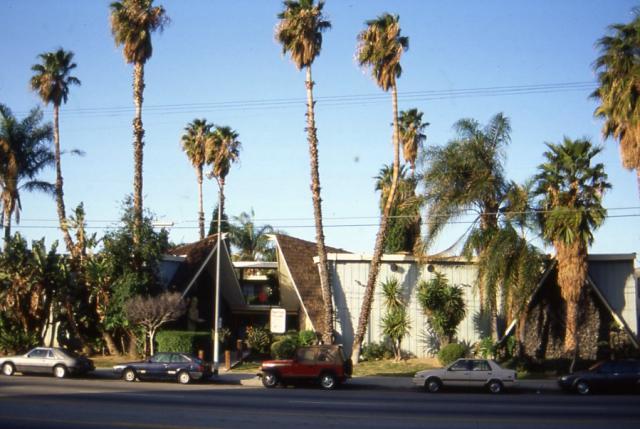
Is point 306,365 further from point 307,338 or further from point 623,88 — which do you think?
point 623,88

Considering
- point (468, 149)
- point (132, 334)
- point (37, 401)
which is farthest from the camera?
point (132, 334)

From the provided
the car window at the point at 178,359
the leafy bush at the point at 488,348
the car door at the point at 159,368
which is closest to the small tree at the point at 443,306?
the leafy bush at the point at 488,348

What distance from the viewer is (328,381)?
26688mm

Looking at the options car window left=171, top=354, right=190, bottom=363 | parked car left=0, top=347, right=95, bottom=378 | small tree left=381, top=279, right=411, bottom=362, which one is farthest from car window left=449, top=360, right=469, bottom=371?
parked car left=0, top=347, right=95, bottom=378

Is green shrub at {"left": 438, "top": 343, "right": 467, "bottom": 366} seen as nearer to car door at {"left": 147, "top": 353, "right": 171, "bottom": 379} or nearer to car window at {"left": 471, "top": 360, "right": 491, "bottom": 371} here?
car window at {"left": 471, "top": 360, "right": 491, "bottom": 371}

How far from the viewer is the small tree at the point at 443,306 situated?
36688 millimetres

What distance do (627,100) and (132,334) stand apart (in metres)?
26.3

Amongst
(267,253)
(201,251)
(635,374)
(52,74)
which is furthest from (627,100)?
(267,253)

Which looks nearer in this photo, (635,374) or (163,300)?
(635,374)

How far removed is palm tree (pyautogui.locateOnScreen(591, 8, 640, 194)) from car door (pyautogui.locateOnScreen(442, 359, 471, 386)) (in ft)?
40.1

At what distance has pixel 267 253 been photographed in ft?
225

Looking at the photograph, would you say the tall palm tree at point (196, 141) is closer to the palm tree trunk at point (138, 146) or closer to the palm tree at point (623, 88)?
the palm tree trunk at point (138, 146)

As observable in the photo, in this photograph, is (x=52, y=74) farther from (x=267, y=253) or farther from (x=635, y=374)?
(x=635, y=374)

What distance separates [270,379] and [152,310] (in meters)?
9.75
